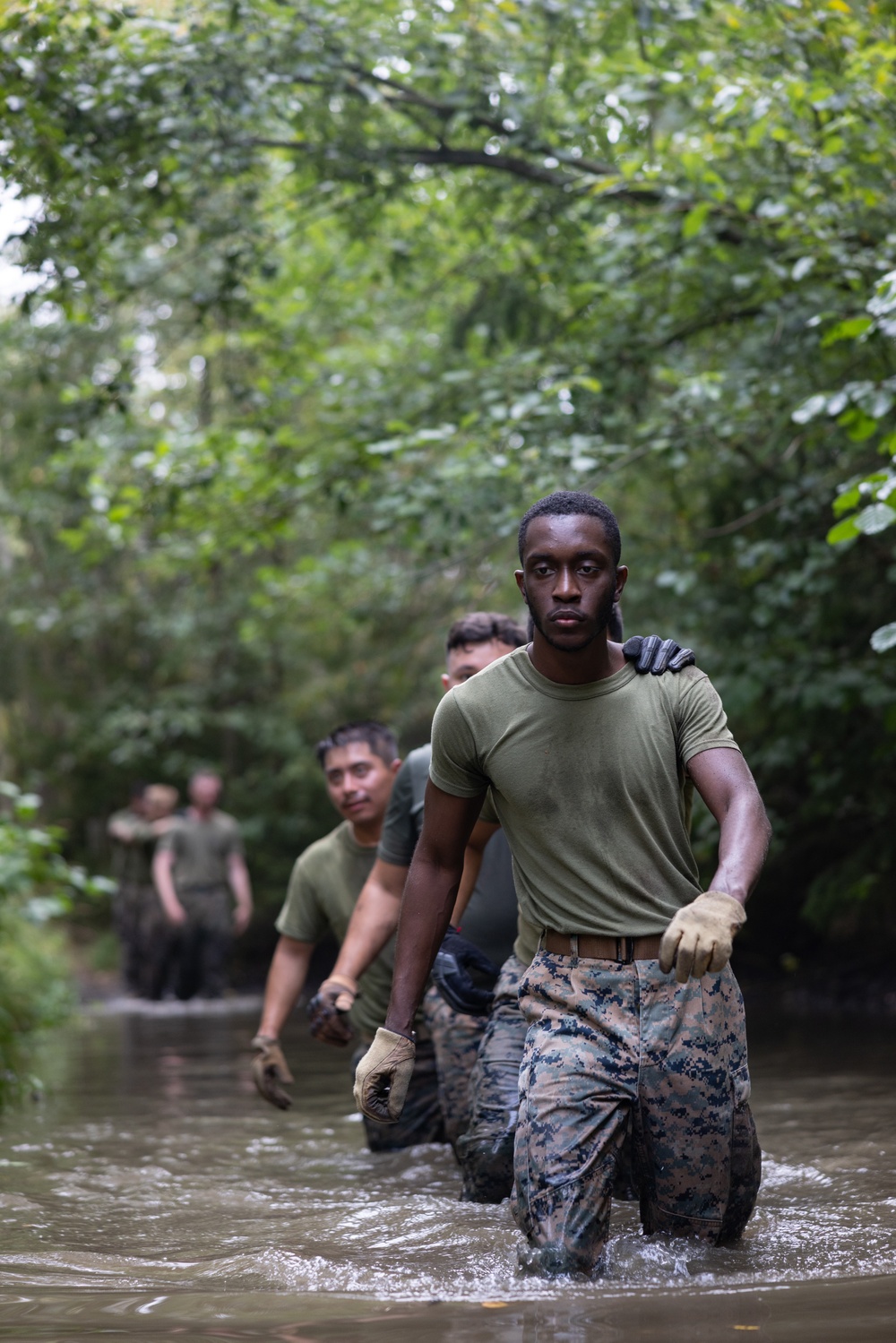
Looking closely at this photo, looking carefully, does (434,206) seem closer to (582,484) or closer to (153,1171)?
(582,484)

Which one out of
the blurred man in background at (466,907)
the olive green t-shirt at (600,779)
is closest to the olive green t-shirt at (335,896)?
the blurred man in background at (466,907)

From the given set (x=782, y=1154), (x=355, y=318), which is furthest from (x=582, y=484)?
(x=355, y=318)

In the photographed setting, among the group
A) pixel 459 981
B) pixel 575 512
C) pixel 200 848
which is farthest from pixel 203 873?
pixel 575 512

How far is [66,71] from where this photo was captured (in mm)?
8023

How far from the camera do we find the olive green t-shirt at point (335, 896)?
21.8 feet

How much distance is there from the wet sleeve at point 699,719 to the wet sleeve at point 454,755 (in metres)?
0.55

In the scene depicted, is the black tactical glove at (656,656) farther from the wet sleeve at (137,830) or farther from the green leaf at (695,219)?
the wet sleeve at (137,830)

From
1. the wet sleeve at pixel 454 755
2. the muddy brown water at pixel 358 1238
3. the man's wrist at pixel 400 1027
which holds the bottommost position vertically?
the muddy brown water at pixel 358 1238

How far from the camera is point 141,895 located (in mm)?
16844

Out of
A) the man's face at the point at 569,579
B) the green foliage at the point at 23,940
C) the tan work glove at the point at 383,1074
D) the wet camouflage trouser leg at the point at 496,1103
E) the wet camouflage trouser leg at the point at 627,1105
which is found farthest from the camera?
the green foliage at the point at 23,940

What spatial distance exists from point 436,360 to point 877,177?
4169mm

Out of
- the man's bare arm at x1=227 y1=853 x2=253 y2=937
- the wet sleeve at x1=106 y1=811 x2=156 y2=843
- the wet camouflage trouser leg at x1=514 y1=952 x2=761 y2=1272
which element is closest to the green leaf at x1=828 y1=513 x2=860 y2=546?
the wet camouflage trouser leg at x1=514 y1=952 x2=761 y2=1272

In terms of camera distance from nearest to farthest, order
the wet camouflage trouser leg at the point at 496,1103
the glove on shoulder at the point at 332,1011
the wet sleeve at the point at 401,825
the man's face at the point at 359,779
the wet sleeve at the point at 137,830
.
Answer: the wet camouflage trouser leg at the point at 496,1103, the glove on shoulder at the point at 332,1011, the wet sleeve at the point at 401,825, the man's face at the point at 359,779, the wet sleeve at the point at 137,830

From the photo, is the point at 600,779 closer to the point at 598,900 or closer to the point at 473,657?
the point at 598,900
